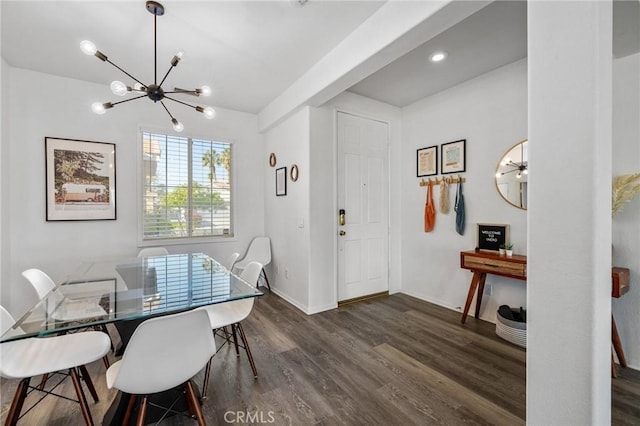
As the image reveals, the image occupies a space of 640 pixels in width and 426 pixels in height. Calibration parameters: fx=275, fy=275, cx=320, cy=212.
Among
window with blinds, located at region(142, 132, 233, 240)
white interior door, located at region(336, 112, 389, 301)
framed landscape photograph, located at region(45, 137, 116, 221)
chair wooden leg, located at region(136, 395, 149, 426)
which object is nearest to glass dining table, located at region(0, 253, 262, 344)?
chair wooden leg, located at region(136, 395, 149, 426)

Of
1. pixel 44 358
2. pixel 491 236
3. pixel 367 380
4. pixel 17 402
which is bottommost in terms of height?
pixel 367 380

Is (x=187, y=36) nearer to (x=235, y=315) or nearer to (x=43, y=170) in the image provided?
(x=43, y=170)

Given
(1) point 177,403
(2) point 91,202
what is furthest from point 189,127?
(1) point 177,403

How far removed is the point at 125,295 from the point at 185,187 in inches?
95.4

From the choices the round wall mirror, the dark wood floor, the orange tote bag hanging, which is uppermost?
the round wall mirror

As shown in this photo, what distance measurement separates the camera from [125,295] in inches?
68.6

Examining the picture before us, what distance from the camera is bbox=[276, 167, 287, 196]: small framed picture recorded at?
12.6 ft

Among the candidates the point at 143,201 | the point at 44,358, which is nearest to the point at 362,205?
the point at 143,201

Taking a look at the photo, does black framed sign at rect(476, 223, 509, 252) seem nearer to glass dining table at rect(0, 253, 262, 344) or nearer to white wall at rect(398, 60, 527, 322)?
white wall at rect(398, 60, 527, 322)

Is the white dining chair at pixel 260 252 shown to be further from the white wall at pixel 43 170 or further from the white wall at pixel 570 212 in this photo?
the white wall at pixel 570 212

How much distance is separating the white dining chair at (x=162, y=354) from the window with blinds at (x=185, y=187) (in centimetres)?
272

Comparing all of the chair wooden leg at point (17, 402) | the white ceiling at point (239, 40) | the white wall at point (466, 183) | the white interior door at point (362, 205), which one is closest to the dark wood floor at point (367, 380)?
the chair wooden leg at point (17, 402)

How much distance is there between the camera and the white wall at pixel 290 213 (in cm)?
338

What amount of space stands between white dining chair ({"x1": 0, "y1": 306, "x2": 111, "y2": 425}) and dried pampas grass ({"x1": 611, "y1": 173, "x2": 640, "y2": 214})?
3660mm
